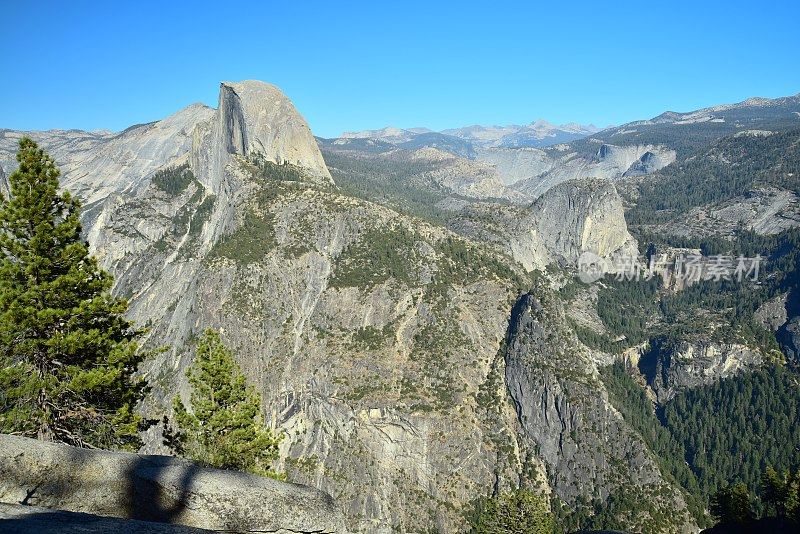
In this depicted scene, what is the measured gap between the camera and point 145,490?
1519 cm

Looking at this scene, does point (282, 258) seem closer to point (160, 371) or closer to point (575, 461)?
point (160, 371)

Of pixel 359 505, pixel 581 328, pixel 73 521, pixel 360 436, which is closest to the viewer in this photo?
pixel 73 521

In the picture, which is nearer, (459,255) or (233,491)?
(233,491)

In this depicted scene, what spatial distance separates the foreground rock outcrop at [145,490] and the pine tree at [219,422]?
14.5 m

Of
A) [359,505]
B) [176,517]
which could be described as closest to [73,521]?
[176,517]

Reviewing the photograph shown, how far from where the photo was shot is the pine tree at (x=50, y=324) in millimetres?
21469

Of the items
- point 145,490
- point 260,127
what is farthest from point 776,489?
point 260,127

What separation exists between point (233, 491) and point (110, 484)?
11.1ft

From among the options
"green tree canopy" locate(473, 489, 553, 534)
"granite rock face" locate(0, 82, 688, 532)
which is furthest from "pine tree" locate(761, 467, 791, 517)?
"granite rock face" locate(0, 82, 688, 532)

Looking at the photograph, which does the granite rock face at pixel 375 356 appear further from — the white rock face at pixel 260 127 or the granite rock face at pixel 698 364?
the granite rock face at pixel 698 364

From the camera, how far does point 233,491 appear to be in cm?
1566

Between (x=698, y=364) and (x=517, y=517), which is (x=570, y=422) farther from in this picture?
(x=517, y=517)

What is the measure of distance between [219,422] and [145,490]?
16.1 meters

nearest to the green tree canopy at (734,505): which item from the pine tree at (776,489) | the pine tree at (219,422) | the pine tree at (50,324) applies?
the pine tree at (776,489)
